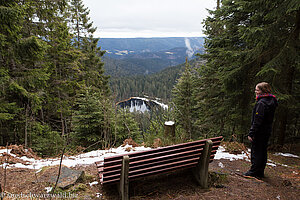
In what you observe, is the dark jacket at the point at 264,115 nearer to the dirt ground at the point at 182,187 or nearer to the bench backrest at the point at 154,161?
the bench backrest at the point at 154,161

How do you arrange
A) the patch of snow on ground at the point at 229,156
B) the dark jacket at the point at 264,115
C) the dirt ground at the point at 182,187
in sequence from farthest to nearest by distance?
the patch of snow on ground at the point at 229,156 → the dark jacket at the point at 264,115 → the dirt ground at the point at 182,187

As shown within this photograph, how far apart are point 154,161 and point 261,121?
2.06 m

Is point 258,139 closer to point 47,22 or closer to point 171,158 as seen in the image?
point 171,158

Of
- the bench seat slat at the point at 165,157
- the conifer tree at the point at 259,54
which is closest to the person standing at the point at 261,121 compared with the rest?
the bench seat slat at the point at 165,157

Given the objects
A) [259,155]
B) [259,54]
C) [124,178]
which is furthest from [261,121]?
[259,54]

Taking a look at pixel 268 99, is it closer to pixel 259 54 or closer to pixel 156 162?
pixel 156 162

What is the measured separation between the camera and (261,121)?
10.1ft

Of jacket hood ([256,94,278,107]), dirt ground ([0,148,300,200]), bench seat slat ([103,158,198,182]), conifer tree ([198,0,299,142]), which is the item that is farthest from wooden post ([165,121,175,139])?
conifer tree ([198,0,299,142])

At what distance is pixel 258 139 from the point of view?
3258mm

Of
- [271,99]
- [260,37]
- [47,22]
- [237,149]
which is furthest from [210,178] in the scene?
[47,22]

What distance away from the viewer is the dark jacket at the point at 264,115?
305cm

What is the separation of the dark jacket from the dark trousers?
0.16m

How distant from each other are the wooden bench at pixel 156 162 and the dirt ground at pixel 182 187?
0.28m

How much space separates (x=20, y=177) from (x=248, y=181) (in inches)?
176
